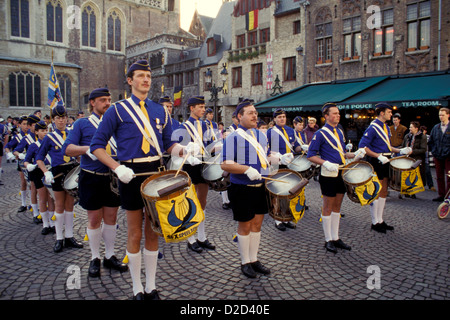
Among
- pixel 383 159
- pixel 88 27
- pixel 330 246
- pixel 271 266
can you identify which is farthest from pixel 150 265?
pixel 88 27

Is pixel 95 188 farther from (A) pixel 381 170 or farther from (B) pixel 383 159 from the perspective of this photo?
(A) pixel 381 170

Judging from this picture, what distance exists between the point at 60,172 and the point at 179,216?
10.4ft

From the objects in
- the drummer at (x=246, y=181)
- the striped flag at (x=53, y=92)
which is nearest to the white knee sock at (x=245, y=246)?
the drummer at (x=246, y=181)

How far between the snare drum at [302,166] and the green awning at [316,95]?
353 inches

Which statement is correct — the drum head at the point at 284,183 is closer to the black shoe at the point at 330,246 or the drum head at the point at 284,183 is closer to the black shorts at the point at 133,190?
the black shoe at the point at 330,246

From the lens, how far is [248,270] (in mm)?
4133

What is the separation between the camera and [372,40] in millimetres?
17688

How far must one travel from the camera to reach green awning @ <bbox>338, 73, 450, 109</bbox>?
12.6 meters

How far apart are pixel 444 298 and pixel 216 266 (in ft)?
8.81

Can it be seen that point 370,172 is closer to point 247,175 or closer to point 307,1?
point 247,175

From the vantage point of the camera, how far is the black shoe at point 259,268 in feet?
13.7

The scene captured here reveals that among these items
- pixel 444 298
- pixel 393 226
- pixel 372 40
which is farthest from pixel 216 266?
pixel 372 40

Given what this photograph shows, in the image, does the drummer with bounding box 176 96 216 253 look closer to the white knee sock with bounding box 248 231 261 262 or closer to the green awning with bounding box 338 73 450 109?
the white knee sock with bounding box 248 231 261 262

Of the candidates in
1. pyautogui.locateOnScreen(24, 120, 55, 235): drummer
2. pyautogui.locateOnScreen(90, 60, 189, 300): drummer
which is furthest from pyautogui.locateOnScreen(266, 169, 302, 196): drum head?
pyautogui.locateOnScreen(24, 120, 55, 235): drummer
